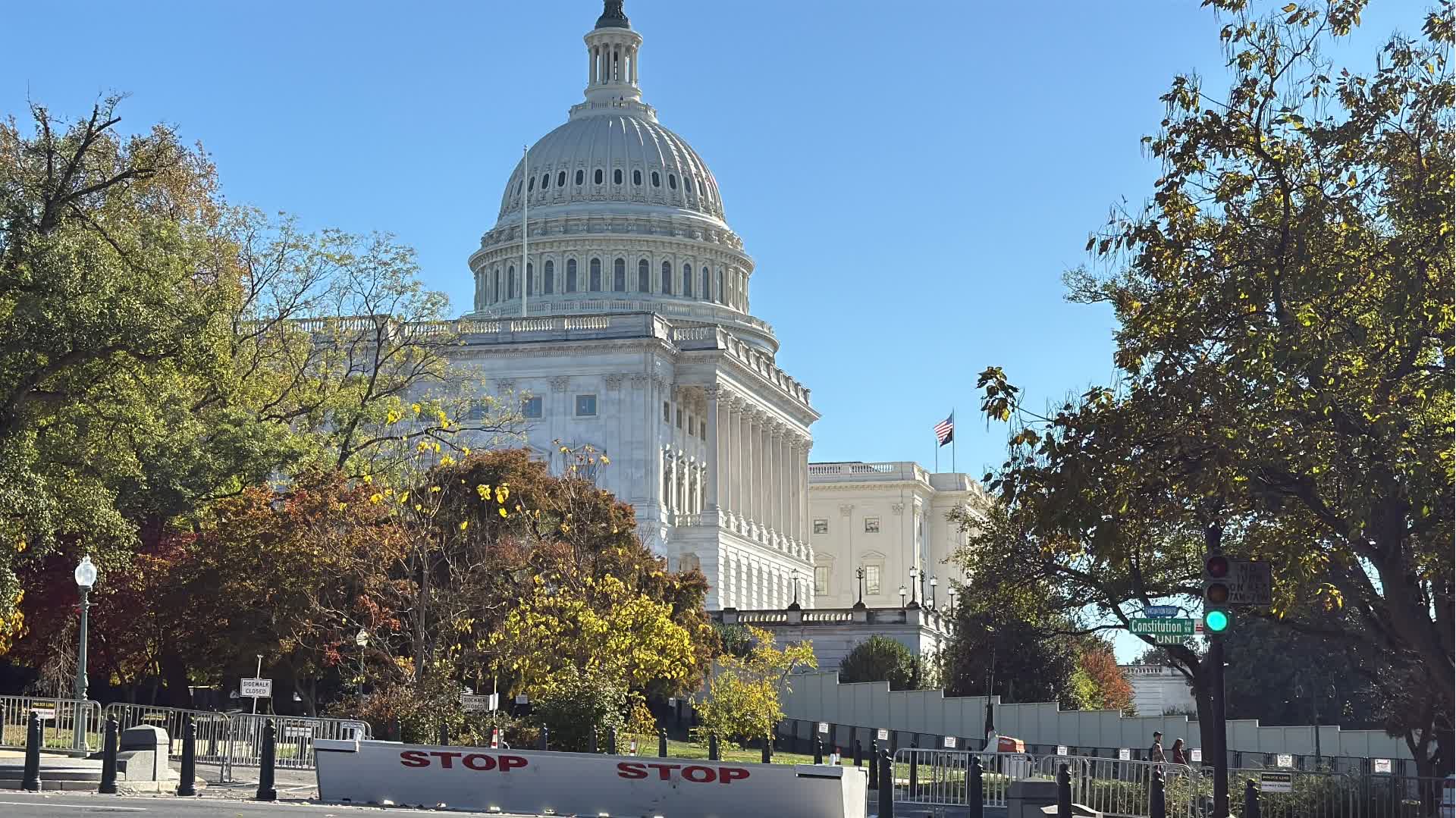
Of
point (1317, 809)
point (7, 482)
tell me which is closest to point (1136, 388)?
point (1317, 809)

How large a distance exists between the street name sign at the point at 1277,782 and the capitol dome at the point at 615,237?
12332cm

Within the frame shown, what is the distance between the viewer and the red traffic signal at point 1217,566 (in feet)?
79.6

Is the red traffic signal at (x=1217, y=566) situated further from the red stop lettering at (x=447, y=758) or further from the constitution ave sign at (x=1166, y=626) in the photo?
the red stop lettering at (x=447, y=758)

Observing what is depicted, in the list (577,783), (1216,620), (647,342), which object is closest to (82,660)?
(577,783)

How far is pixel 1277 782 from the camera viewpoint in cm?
3241

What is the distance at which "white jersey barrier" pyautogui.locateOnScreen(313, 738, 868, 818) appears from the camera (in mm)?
27641

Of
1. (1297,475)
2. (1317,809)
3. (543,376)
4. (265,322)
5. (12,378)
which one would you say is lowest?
(1317,809)

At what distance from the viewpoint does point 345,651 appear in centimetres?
5422

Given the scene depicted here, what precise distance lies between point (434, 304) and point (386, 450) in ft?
18.0

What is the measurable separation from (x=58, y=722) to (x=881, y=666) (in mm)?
53990

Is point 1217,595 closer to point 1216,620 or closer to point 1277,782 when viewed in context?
point 1216,620

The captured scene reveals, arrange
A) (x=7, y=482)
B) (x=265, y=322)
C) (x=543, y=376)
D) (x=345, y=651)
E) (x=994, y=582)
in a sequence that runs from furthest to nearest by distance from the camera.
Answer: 1. (x=543, y=376)
2. (x=265, y=322)
3. (x=345, y=651)
4. (x=994, y=582)
5. (x=7, y=482)

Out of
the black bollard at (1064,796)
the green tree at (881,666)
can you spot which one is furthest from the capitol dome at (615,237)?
the black bollard at (1064,796)

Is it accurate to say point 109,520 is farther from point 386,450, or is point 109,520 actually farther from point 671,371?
point 671,371
